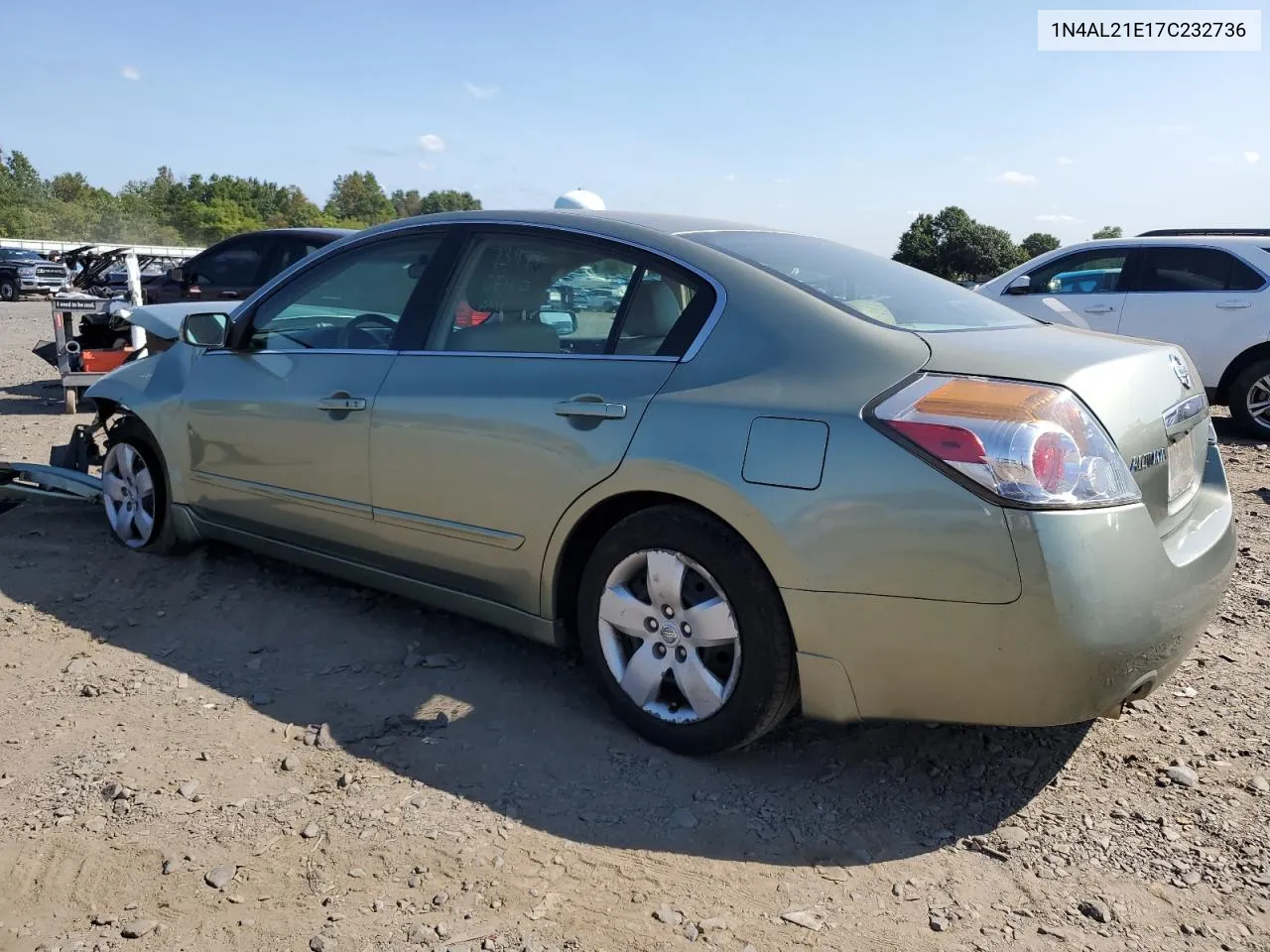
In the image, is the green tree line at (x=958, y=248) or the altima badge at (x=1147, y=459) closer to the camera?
the altima badge at (x=1147, y=459)

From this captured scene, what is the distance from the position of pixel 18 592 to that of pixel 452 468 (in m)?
2.33

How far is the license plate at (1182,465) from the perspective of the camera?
275cm

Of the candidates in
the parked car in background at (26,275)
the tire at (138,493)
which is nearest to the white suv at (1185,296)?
the tire at (138,493)

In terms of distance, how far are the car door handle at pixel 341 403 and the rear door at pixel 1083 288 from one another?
23.2 feet

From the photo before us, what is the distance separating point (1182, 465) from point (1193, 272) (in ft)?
22.9

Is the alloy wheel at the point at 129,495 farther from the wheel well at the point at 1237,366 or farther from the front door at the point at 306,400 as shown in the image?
the wheel well at the point at 1237,366

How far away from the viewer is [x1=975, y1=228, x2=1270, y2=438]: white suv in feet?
27.5

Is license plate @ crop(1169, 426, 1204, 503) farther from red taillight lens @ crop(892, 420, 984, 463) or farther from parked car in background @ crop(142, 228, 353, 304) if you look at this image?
parked car in background @ crop(142, 228, 353, 304)

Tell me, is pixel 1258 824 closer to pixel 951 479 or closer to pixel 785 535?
pixel 951 479

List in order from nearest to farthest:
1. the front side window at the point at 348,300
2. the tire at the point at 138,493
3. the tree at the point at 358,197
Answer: the front side window at the point at 348,300 → the tire at the point at 138,493 → the tree at the point at 358,197

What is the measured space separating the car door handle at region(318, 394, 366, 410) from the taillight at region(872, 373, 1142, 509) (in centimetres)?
197

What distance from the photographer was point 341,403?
3711 mm

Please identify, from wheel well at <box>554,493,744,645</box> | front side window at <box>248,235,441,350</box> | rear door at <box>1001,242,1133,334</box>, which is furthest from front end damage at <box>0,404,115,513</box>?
rear door at <box>1001,242,1133,334</box>

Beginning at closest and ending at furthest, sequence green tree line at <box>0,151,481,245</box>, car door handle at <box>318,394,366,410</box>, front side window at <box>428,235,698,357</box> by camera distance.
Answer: front side window at <box>428,235,698,357</box> < car door handle at <box>318,394,366,410</box> < green tree line at <box>0,151,481,245</box>
